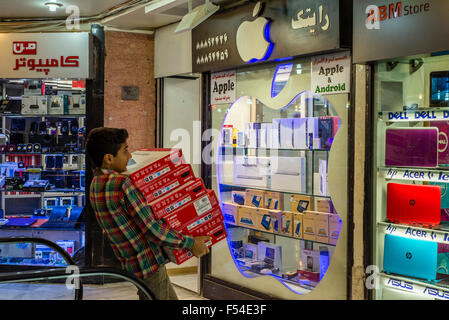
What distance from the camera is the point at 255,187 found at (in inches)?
218

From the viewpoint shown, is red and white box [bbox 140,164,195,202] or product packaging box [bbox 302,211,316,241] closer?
red and white box [bbox 140,164,195,202]

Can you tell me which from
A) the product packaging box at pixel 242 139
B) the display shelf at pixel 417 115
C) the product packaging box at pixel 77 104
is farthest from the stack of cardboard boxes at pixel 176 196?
the product packaging box at pixel 77 104

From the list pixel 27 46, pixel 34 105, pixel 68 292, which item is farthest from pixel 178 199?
pixel 34 105

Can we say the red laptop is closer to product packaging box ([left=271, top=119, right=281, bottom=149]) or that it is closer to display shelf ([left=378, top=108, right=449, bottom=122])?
display shelf ([left=378, top=108, right=449, bottom=122])

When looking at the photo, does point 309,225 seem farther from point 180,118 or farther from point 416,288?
point 180,118

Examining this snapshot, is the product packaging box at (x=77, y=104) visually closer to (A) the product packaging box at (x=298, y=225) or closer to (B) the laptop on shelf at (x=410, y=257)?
(A) the product packaging box at (x=298, y=225)

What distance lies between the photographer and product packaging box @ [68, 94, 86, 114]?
7184 mm

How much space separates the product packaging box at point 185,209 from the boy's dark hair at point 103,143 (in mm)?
428

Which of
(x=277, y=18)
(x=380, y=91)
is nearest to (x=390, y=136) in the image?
(x=380, y=91)

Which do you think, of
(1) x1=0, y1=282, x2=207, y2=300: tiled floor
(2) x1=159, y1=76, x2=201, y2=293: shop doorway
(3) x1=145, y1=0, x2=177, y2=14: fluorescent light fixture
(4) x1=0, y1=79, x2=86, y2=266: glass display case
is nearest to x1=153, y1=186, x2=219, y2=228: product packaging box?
(3) x1=145, y1=0, x2=177, y2=14: fluorescent light fixture

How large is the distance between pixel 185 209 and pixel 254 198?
2.50 meters

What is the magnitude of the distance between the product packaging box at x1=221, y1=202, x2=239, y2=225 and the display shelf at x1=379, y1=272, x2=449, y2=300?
6.22 ft
